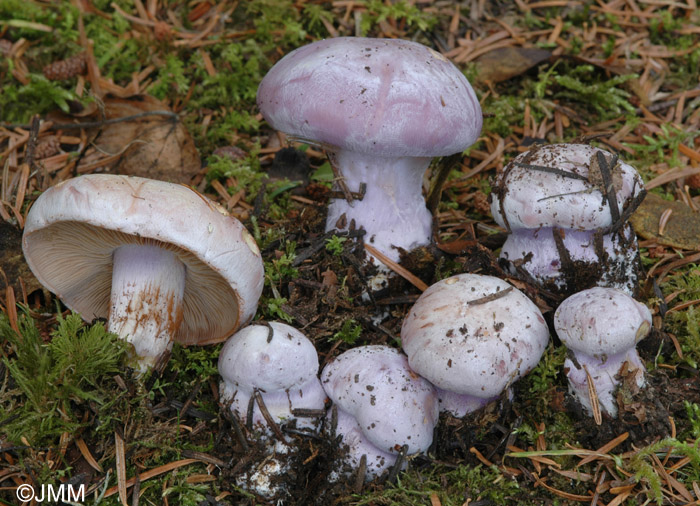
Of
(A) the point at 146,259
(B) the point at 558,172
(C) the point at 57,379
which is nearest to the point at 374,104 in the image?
(B) the point at 558,172

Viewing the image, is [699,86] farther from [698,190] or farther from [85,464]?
[85,464]

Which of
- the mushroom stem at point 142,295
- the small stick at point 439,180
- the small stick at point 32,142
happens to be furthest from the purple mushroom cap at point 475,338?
the small stick at point 32,142

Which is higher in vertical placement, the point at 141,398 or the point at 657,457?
the point at 141,398

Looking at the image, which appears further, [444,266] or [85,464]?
[444,266]

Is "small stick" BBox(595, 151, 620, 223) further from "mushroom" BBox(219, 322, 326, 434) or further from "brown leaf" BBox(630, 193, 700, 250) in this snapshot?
"mushroom" BBox(219, 322, 326, 434)

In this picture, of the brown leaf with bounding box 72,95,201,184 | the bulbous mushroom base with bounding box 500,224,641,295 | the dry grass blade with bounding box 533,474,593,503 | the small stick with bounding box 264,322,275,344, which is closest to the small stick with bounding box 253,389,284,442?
the small stick with bounding box 264,322,275,344

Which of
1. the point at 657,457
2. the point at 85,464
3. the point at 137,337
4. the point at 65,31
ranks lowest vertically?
the point at 657,457

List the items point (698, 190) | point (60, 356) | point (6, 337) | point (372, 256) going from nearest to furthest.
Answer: point (60, 356)
point (6, 337)
point (372, 256)
point (698, 190)

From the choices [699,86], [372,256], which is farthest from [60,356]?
[699,86]
